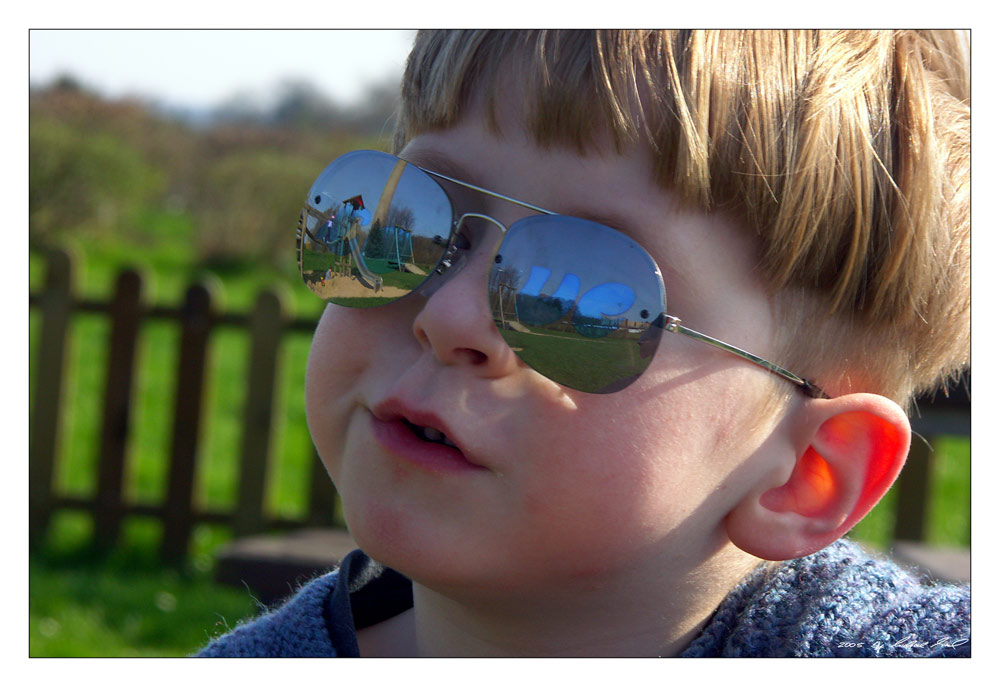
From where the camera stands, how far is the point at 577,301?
127cm

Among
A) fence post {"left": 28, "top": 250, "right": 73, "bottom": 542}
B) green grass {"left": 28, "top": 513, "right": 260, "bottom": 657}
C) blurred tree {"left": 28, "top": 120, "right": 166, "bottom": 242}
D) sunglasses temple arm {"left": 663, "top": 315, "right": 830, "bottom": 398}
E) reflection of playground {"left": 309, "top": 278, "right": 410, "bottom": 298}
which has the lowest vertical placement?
green grass {"left": 28, "top": 513, "right": 260, "bottom": 657}

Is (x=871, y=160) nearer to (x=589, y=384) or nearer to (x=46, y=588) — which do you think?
(x=589, y=384)

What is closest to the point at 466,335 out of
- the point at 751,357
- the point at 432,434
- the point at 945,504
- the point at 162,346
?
the point at 432,434

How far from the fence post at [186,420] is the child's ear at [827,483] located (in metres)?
4.29

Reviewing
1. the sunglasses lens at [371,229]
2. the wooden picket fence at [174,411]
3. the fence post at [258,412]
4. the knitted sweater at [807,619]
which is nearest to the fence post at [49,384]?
the wooden picket fence at [174,411]

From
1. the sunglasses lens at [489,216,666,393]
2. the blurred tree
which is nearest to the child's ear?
the sunglasses lens at [489,216,666,393]

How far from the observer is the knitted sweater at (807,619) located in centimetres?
145

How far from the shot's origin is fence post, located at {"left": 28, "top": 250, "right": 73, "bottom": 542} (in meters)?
5.22

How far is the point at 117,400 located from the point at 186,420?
0.41 metres

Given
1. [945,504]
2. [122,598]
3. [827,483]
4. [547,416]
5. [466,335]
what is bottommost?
[122,598]

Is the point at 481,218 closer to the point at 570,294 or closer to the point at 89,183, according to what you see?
the point at 570,294

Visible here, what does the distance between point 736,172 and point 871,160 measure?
231mm

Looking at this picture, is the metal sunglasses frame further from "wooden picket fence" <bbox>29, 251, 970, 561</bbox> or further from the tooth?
"wooden picket fence" <bbox>29, 251, 970, 561</bbox>

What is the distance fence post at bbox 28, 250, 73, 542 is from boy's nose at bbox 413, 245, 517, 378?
4582 millimetres
